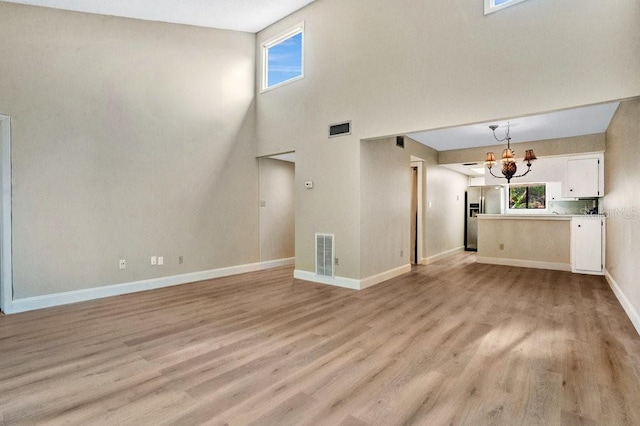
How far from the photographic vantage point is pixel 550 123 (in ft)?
17.4

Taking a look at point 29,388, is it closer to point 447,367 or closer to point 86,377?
point 86,377

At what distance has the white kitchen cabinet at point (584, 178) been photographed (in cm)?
615

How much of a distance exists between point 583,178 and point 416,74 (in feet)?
14.6

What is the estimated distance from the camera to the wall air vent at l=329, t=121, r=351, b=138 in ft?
16.2

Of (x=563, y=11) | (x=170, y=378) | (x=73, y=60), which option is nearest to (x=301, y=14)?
(x=73, y=60)

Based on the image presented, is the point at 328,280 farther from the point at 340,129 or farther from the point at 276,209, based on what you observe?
the point at 340,129

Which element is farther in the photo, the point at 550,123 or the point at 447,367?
the point at 550,123

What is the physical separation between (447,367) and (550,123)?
474cm

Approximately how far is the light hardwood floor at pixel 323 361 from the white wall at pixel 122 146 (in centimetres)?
78

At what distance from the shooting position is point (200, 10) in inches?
191

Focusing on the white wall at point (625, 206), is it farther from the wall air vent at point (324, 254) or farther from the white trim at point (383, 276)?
the wall air vent at point (324, 254)

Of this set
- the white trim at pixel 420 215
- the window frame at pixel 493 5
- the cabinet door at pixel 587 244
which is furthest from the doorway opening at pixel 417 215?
the window frame at pixel 493 5

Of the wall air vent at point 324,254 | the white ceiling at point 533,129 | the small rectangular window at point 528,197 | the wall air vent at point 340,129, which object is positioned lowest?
the wall air vent at point 324,254

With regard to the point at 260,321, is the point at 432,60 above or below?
above
